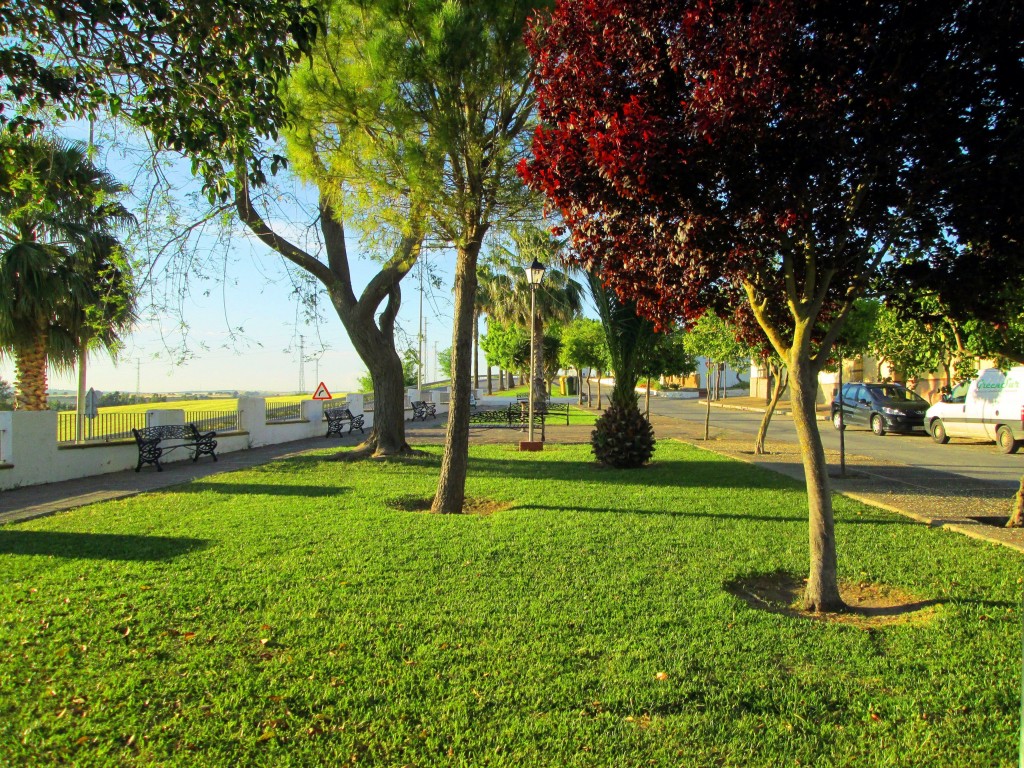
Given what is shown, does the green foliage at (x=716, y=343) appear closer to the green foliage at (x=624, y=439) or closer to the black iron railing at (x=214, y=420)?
the green foliage at (x=624, y=439)

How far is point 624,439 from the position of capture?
13742 mm

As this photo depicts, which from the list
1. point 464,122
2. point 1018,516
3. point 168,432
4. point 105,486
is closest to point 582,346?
point 168,432

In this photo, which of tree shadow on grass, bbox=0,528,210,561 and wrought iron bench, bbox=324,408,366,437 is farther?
wrought iron bench, bbox=324,408,366,437

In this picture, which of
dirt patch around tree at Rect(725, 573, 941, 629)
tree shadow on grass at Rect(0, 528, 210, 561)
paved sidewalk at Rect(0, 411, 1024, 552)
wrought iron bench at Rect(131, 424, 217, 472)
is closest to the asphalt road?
paved sidewalk at Rect(0, 411, 1024, 552)

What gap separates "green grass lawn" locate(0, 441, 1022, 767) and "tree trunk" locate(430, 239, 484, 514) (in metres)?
1.31

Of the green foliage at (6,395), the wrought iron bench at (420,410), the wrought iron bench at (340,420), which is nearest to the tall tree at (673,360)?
the wrought iron bench at (340,420)

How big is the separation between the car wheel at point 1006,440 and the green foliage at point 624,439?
1034 centimetres

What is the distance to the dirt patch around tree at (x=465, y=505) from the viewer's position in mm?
9648

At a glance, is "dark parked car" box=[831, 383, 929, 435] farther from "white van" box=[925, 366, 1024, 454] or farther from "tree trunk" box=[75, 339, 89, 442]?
"tree trunk" box=[75, 339, 89, 442]

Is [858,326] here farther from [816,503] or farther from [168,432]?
[168,432]

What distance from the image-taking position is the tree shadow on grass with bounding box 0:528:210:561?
692 centimetres

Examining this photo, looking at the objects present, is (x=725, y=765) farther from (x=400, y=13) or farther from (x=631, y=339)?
(x=631, y=339)

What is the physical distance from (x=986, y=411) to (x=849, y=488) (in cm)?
1044

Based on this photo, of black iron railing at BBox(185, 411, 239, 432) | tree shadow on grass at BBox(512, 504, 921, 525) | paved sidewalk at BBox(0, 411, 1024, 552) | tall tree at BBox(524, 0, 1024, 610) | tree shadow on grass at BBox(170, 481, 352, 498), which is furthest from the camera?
black iron railing at BBox(185, 411, 239, 432)
